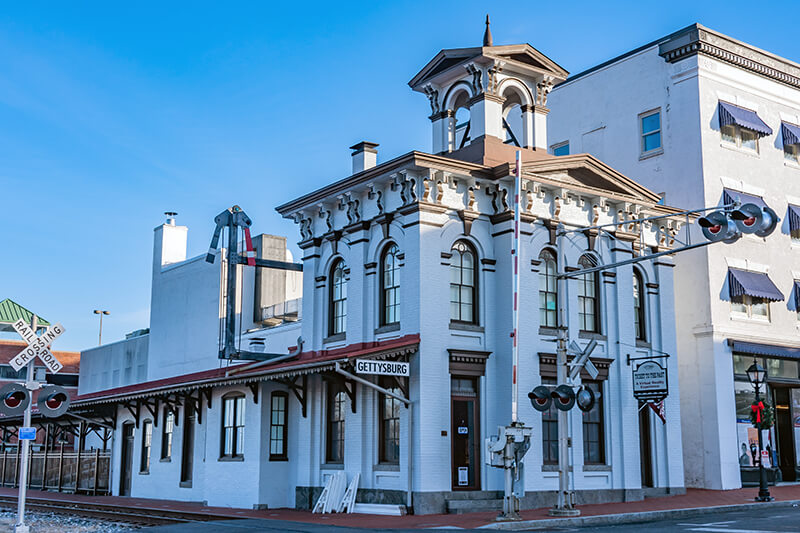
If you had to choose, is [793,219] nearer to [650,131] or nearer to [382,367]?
[650,131]

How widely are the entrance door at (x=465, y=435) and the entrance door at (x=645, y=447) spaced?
5.71m

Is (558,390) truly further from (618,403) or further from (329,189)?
(329,189)

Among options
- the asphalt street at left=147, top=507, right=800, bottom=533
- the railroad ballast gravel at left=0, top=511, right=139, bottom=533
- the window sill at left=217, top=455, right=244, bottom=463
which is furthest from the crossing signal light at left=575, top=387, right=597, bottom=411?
the window sill at left=217, top=455, right=244, bottom=463

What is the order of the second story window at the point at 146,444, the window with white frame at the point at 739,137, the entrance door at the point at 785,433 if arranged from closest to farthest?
the entrance door at the point at 785,433 < the window with white frame at the point at 739,137 < the second story window at the point at 146,444

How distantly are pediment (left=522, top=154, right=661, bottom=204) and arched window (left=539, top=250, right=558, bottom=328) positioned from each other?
2.02 m

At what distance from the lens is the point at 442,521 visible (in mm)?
18875

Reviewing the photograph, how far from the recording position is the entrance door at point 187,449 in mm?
29023

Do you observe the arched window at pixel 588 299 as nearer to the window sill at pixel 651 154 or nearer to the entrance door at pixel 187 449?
the window sill at pixel 651 154

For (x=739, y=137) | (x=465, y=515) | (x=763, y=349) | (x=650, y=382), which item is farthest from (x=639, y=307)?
(x=465, y=515)

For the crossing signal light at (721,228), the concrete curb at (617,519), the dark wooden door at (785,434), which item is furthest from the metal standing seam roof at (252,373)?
the dark wooden door at (785,434)

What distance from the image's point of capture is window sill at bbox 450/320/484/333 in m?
22.1

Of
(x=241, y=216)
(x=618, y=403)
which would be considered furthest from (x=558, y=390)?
(x=241, y=216)

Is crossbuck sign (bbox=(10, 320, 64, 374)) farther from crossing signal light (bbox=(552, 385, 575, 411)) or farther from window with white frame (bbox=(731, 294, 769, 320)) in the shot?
window with white frame (bbox=(731, 294, 769, 320))

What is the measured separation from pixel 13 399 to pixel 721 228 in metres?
13.4
